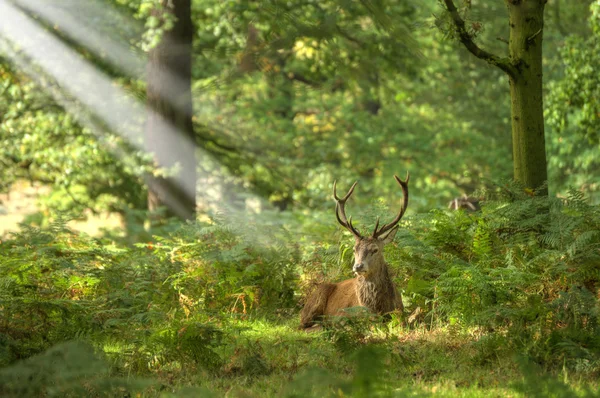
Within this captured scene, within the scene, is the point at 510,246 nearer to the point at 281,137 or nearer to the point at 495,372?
the point at 495,372

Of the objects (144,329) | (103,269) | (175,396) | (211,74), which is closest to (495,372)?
(175,396)

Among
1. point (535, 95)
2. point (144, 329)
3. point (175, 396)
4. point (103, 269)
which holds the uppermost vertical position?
point (535, 95)

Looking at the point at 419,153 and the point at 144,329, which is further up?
the point at 419,153

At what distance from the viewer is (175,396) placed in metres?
5.26

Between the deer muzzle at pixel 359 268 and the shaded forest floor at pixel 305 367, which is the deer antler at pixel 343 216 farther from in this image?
the shaded forest floor at pixel 305 367

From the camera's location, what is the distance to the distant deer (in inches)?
311

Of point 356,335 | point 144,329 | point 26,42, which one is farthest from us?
point 26,42

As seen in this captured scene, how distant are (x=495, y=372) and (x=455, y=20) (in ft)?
13.2

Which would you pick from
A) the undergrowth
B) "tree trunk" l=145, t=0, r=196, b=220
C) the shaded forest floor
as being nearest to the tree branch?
the undergrowth

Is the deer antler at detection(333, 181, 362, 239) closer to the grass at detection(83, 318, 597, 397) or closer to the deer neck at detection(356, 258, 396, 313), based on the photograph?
the deer neck at detection(356, 258, 396, 313)

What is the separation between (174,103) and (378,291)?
704cm

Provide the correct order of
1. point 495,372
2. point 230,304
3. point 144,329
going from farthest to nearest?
point 230,304 < point 144,329 < point 495,372

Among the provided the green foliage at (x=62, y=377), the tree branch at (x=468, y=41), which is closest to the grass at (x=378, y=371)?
the green foliage at (x=62, y=377)

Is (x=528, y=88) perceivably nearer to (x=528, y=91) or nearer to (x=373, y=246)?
(x=528, y=91)
